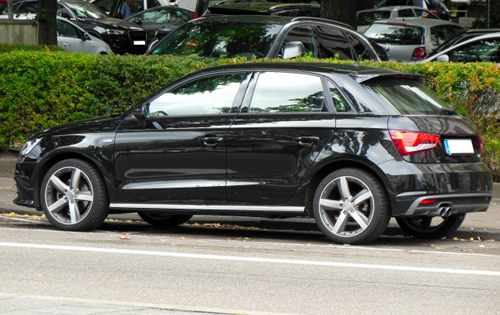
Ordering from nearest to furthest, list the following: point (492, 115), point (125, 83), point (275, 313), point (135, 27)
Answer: point (275, 313)
point (492, 115)
point (125, 83)
point (135, 27)

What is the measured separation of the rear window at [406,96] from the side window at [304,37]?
13.4 feet

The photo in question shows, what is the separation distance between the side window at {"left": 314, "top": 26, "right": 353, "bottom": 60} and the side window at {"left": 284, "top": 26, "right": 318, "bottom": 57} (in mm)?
132

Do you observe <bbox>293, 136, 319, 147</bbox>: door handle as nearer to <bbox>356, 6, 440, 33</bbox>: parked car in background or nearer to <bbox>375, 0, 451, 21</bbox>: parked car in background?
<bbox>356, 6, 440, 33</bbox>: parked car in background

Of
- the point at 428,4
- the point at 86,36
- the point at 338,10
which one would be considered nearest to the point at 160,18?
the point at 86,36

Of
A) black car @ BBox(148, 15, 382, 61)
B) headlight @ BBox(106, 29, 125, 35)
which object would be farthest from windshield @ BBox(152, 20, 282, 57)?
headlight @ BBox(106, 29, 125, 35)

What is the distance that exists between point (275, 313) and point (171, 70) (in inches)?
286

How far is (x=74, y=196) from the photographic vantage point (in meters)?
9.82

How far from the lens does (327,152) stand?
891cm

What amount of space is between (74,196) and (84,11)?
20988 mm

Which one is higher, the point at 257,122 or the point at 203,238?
the point at 257,122

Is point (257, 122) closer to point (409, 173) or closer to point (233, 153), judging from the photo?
point (233, 153)

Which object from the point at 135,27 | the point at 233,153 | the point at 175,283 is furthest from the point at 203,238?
the point at 135,27

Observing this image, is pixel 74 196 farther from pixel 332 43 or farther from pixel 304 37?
pixel 332 43

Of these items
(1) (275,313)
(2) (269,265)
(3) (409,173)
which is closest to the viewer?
(1) (275,313)
